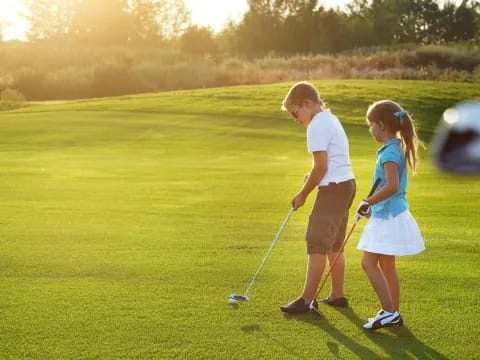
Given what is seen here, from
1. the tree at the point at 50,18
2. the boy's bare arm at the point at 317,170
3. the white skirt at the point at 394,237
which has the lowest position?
the white skirt at the point at 394,237

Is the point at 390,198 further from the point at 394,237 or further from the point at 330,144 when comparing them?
the point at 330,144

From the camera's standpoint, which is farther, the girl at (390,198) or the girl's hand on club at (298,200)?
the girl's hand on club at (298,200)

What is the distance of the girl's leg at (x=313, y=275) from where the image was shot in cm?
545

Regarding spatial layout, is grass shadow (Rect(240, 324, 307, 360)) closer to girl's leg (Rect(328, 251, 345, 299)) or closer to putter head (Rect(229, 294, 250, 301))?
putter head (Rect(229, 294, 250, 301))

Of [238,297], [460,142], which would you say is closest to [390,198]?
[238,297]

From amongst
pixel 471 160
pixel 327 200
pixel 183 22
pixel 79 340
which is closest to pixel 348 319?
pixel 327 200

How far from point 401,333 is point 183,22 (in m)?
90.5

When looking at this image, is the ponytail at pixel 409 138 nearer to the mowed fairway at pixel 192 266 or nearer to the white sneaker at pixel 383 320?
the white sneaker at pixel 383 320

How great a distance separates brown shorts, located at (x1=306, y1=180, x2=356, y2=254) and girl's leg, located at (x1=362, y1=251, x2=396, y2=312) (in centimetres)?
36

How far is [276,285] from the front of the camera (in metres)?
6.38

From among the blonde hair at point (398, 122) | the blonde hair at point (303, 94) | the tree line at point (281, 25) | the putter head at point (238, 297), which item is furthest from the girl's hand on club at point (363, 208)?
the tree line at point (281, 25)

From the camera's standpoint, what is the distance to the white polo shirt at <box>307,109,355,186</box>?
5.29 metres

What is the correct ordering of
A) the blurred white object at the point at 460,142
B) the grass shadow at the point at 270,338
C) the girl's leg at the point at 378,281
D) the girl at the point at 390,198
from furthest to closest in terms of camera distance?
the girl's leg at the point at 378,281 → the girl at the point at 390,198 → the grass shadow at the point at 270,338 → the blurred white object at the point at 460,142

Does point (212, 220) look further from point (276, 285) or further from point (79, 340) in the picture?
point (79, 340)
